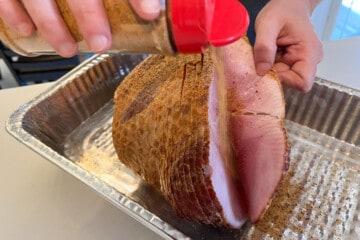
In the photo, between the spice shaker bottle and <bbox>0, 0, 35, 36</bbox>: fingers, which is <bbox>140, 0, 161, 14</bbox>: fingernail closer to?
the spice shaker bottle

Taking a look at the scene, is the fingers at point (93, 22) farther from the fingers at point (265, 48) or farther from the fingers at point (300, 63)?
the fingers at point (300, 63)

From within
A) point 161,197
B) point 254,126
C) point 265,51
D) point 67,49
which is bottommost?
point 161,197

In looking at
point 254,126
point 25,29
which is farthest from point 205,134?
point 25,29

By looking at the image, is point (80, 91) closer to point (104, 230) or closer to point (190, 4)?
point (104, 230)

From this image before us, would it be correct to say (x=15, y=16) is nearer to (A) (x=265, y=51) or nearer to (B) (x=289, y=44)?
(A) (x=265, y=51)

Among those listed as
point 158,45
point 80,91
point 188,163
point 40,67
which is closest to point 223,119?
point 188,163

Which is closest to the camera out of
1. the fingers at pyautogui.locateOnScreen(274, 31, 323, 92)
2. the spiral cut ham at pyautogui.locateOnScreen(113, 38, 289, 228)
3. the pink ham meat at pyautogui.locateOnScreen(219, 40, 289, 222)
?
the spiral cut ham at pyautogui.locateOnScreen(113, 38, 289, 228)

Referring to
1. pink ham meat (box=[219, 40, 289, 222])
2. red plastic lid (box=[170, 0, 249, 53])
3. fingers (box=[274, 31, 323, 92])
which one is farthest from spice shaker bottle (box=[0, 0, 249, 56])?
fingers (box=[274, 31, 323, 92])
